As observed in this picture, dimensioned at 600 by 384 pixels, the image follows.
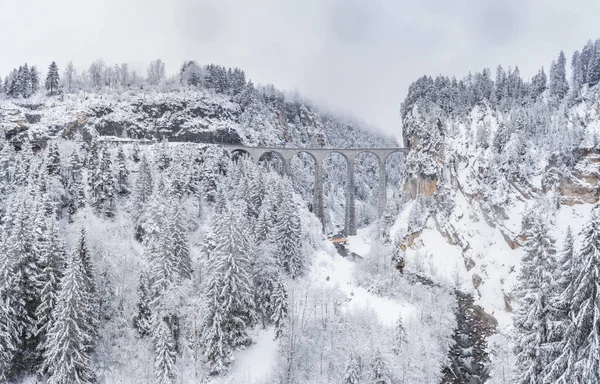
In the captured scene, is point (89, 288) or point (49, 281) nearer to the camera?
point (49, 281)

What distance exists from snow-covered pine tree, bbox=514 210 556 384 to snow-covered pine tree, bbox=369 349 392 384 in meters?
14.0

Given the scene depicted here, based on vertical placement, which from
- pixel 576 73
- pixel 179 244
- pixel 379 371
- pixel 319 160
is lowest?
pixel 379 371

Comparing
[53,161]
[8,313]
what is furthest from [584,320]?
[53,161]

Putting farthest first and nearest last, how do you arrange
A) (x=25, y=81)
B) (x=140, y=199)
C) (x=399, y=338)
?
1. (x=25, y=81)
2. (x=140, y=199)
3. (x=399, y=338)

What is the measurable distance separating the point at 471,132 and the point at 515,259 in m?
39.6

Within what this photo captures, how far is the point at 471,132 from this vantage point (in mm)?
91312

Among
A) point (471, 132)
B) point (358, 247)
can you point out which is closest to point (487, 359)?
point (358, 247)

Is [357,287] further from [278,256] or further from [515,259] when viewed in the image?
[515,259]

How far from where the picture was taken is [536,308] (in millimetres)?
23109

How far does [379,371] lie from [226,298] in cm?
1674

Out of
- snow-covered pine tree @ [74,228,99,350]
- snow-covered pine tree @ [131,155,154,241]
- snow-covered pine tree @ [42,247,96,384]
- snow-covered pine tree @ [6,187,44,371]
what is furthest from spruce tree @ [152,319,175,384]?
snow-covered pine tree @ [131,155,154,241]

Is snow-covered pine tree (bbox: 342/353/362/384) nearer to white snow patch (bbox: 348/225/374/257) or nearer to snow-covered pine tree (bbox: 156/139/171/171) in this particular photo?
white snow patch (bbox: 348/225/374/257)

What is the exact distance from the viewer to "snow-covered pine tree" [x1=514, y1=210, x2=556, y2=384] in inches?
883

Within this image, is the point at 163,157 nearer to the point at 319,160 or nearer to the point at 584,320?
the point at 319,160
